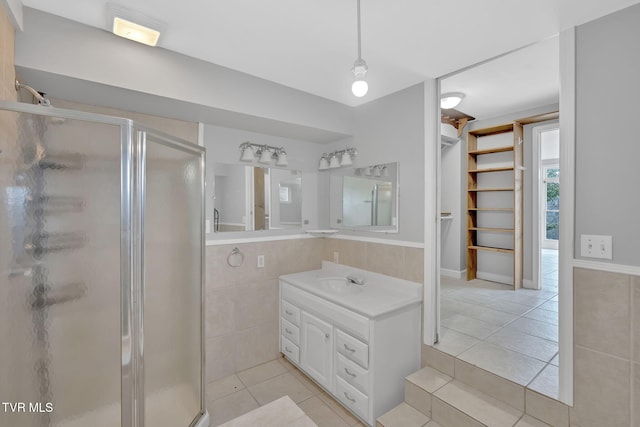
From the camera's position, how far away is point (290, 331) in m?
2.55

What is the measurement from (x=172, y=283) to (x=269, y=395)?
4.30 ft

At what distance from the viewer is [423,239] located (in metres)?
2.16

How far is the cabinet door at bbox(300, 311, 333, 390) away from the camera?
6.97 ft

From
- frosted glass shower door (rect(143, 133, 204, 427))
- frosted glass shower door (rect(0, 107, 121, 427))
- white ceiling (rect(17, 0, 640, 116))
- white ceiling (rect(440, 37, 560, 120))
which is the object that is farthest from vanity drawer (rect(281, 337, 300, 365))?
white ceiling (rect(440, 37, 560, 120))

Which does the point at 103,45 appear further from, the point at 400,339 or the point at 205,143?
the point at 400,339

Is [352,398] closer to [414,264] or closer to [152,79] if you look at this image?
[414,264]

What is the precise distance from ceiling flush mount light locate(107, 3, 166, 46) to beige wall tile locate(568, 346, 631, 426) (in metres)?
2.79

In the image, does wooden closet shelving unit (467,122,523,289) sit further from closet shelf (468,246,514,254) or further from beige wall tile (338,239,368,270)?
beige wall tile (338,239,368,270)

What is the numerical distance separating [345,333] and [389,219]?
997mm

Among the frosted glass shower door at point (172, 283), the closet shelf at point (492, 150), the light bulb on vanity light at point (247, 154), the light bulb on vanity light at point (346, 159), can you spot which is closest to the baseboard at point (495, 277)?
the closet shelf at point (492, 150)

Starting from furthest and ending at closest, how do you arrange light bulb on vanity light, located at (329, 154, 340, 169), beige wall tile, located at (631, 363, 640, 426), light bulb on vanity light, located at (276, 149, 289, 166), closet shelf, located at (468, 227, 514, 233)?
1. closet shelf, located at (468, 227, 514, 233)
2. light bulb on vanity light, located at (329, 154, 340, 169)
3. light bulb on vanity light, located at (276, 149, 289, 166)
4. beige wall tile, located at (631, 363, 640, 426)

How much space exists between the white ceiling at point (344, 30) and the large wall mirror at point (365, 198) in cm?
80

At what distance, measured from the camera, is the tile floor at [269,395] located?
1.98m

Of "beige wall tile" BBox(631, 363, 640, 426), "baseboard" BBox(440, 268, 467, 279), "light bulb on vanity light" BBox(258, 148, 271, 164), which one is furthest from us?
"baseboard" BBox(440, 268, 467, 279)
